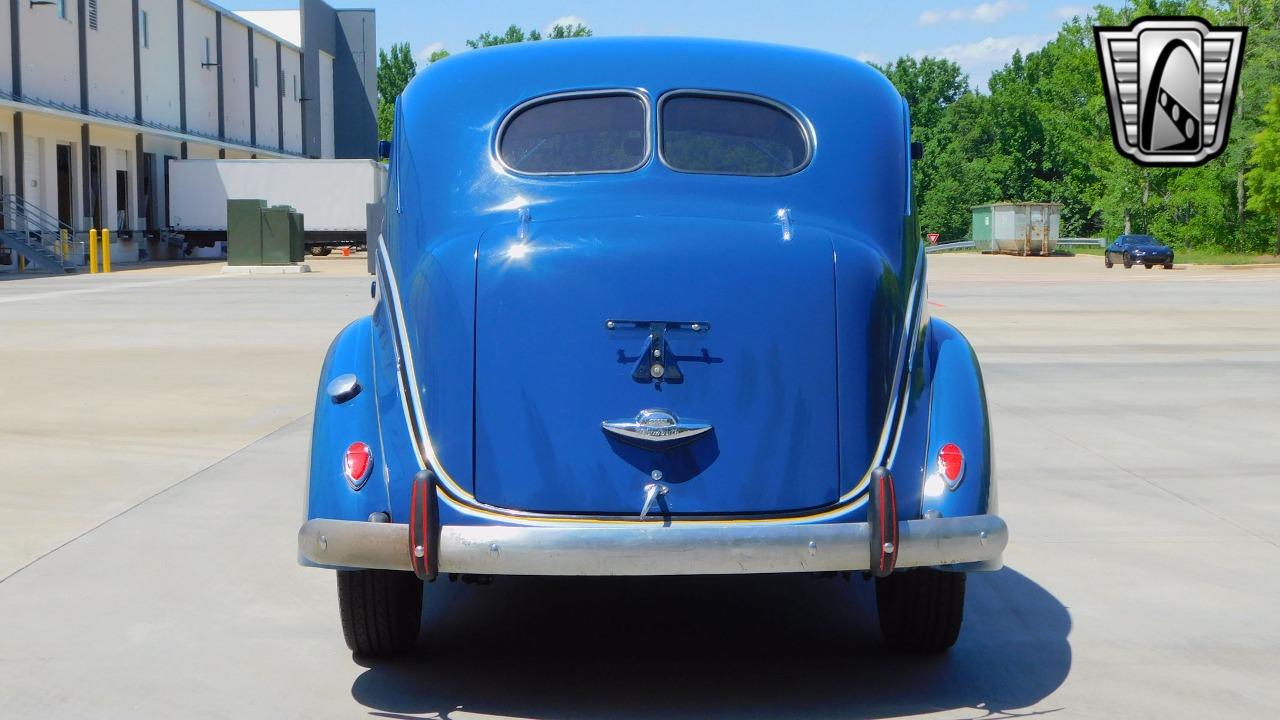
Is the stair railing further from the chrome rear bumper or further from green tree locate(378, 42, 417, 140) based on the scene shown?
green tree locate(378, 42, 417, 140)

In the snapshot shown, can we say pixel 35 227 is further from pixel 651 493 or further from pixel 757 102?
pixel 651 493

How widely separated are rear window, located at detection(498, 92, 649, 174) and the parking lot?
1774 mm

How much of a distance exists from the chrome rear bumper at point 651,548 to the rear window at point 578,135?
1.61 metres

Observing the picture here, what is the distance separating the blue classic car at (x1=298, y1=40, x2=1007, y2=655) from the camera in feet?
15.5

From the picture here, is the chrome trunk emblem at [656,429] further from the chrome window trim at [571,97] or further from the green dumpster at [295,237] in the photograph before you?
the green dumpster at [295,237]

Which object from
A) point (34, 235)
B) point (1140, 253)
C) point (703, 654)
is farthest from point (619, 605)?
point (1140, 253)

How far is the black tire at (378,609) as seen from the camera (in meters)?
5.26

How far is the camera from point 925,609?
5.41m

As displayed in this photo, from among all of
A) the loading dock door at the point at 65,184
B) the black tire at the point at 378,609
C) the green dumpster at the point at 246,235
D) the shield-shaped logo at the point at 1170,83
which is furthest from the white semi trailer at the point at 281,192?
the black tire at the point at 378,609

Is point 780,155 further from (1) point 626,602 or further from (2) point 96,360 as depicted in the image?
(2) point 96,360

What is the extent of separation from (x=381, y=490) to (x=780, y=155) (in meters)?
1.99

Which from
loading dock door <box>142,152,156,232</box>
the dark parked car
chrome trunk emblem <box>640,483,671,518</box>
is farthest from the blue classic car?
loading dock door <box>142,152,156,232</box>

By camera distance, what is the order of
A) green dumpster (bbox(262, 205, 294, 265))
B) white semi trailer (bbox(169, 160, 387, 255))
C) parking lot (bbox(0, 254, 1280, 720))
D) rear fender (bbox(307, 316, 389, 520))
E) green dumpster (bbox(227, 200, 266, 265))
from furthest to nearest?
1. white semi trailer (bbox(169, 160, 387, 255))
2. green dumpster (bbox(262, 205, 294, 265))
3. green dumpster (bbox(227, 200, 266, 265))
4. parking lot (bbox(0, 254, 1280, 720))
5. rear fender (bbox(307, 316, 389, 520))

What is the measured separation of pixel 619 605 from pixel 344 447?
5.52ft
